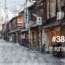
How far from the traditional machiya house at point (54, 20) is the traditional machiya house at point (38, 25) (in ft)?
7.76

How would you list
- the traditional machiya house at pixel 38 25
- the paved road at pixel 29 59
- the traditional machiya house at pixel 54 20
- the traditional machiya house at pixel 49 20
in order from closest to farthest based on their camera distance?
1. the paved road at pixel 29 59
2. the traditional machiya house at pixel 54 20
3. the traditional machiya house at pixel 49 20
4. the traditional machiya house at pixel 38 25

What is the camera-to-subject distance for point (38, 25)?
135ft

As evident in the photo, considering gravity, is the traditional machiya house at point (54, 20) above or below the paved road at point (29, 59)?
above

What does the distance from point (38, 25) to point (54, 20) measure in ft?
21.5

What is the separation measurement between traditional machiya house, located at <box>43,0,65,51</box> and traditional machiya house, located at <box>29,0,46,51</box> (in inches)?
93.2

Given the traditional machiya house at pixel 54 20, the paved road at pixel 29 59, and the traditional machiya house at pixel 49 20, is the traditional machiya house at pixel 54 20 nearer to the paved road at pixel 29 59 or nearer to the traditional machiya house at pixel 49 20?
the traditional machiya house at pixel 49 20

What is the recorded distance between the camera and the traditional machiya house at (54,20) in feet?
102

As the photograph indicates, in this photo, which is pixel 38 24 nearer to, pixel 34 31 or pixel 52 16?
pixel 52 16

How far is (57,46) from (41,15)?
13974 mm

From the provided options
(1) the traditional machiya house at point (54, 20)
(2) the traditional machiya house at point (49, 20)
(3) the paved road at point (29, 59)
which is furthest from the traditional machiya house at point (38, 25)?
(3) the paved road at point (29, 59)

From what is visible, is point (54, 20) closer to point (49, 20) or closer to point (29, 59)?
point (49, 20)

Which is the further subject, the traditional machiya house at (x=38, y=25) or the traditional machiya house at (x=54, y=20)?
the traditional machiya house at (x=38, y=25)

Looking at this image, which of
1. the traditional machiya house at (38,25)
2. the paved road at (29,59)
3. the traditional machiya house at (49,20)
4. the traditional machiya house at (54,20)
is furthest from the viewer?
the traditional machiya house at (38,25)

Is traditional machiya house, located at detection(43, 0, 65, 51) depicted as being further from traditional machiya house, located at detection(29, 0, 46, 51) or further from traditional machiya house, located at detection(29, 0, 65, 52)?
traditional machiya house, located at detection(29, 0, 46, 51)
